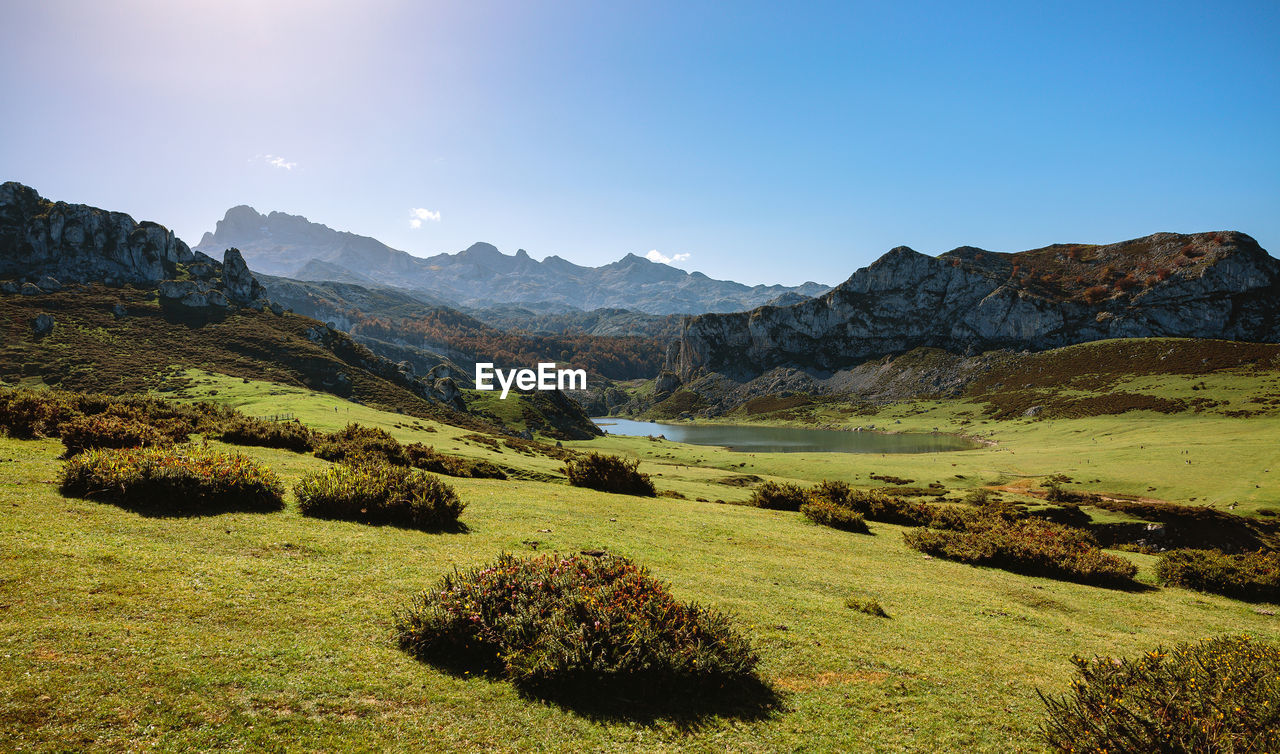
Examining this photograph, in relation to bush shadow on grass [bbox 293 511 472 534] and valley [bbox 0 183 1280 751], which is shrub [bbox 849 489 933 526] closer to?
Result: valley [bbox 0 183 1280 751]

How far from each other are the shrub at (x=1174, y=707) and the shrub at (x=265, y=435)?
87.5ft

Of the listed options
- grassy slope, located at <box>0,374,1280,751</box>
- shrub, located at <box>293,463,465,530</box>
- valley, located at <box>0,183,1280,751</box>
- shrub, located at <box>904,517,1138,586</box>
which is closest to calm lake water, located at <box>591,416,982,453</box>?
valley, located at <box>0,183,1280,751</box>

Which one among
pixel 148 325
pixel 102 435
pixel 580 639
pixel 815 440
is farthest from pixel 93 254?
pixel 815 440

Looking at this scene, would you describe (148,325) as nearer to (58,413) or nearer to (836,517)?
(58,413)

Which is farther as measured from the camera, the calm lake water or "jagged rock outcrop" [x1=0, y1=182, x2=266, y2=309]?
the calm lake water

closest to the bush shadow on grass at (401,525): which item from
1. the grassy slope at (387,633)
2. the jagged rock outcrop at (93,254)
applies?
the grassy slope at (387,633)

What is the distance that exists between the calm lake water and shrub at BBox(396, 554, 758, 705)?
11304 centimetres

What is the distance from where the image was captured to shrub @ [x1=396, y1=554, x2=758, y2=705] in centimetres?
662

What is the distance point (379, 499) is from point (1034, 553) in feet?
65.7

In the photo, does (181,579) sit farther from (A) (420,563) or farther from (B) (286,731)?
(B) (286,731)

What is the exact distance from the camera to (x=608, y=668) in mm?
6527

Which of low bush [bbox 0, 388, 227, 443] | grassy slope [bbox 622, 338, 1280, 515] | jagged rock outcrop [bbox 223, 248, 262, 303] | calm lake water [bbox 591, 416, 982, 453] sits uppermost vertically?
jagged rock outcrop [bbox 223, 248, 262, 303]

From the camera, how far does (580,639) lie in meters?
6.81

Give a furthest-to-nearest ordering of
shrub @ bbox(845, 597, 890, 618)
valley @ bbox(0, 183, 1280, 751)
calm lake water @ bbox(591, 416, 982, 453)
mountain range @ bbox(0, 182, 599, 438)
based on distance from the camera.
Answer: calm lake water @ bbox(591, 416, 982, 453)
mountain range @ bbox(0, 182, 599, 438)
shrub @ bbox(845, 597, 890, 618)
valley @ bbox(0, 183, 1280, 751)
